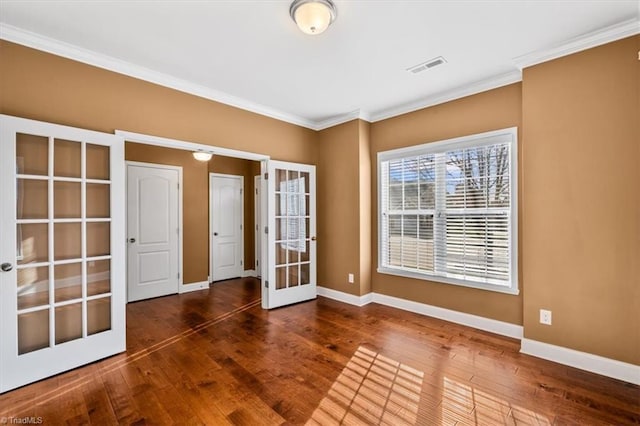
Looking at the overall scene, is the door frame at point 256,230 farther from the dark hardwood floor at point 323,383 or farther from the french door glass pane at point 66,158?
the french door glass pane at point 66,158

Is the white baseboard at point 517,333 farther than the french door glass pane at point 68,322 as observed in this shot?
No

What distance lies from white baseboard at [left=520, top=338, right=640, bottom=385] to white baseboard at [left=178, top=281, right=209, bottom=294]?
4781 millimetres

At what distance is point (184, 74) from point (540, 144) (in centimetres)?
365

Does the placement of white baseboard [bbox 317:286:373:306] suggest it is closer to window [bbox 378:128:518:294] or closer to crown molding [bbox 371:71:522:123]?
window [bbox 378:128:518:294]

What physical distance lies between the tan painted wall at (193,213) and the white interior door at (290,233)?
1.82 meters

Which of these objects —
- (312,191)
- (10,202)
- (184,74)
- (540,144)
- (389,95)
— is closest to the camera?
(10,202)

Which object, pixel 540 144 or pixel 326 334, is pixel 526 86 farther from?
pixel 326 334

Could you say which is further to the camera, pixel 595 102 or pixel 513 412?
pixel 595 102

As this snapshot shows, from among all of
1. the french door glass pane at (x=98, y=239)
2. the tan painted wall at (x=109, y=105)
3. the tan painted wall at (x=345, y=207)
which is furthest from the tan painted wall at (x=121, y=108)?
the french door glass pane at (x=98, y=239)

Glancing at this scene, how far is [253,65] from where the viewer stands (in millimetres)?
2945

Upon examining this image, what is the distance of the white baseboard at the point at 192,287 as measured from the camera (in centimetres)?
507

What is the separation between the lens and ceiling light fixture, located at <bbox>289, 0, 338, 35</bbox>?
2006mm

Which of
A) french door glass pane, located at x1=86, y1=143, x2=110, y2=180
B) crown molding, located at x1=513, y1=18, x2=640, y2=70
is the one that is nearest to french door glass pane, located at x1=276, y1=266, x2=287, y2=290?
french door glass pane, located at x1=86, y1=143, x2=110, y2=180

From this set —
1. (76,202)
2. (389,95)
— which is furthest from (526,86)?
(76,202)
